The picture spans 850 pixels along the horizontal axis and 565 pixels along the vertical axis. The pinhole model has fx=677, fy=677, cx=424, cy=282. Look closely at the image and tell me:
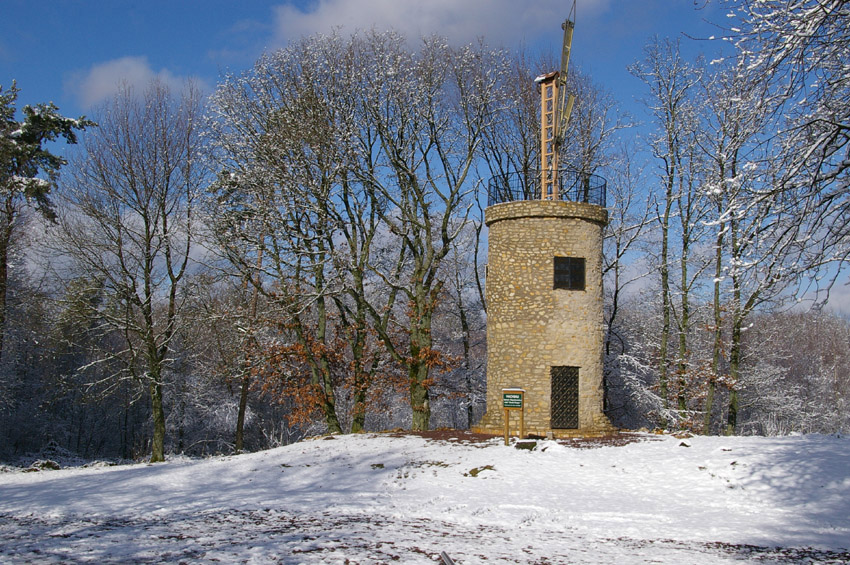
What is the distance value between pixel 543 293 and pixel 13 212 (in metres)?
17.5

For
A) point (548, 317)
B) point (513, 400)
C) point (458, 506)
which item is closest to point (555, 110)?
point (548, 317)

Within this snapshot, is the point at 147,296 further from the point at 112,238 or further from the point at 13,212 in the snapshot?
the point at 13,212

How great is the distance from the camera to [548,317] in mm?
18875

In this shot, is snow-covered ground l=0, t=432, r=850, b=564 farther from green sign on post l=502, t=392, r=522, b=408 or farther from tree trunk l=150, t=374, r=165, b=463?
tree trunk l=150, t=374, r=165, b=463

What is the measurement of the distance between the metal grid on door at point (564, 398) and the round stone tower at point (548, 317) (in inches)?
1.1

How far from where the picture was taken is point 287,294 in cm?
2173

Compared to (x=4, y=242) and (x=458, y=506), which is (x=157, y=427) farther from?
(x=458, y=506)

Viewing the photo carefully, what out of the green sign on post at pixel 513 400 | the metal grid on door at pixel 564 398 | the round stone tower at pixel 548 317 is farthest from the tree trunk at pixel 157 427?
the metal grid on door at pixel 564 398

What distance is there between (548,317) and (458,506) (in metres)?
9.16

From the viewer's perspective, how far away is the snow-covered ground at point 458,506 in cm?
711

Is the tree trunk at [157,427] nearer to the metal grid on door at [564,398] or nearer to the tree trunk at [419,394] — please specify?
the tree trunk at [419,394]

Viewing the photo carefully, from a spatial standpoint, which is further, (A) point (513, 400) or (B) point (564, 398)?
(B) point (564, 398)

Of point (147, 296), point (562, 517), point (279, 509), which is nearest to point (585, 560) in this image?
point (562, 517)

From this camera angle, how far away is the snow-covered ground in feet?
23.3
